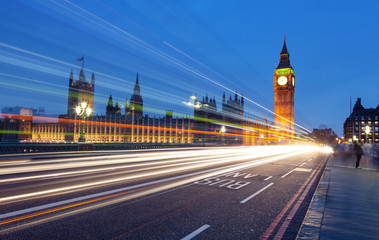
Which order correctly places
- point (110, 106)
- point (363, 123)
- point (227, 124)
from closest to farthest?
point (227, 124), point (110, 106), point (363, 123)

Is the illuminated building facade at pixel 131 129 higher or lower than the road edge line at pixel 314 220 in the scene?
higher

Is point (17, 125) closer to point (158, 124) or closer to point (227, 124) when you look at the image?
point (158, 124)

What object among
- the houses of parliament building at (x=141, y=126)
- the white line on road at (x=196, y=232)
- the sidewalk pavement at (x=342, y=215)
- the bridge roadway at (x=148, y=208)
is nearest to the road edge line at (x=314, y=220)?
the sidewalk pavement at (x=342, y=215)

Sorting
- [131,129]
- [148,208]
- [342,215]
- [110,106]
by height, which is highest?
[110,106]

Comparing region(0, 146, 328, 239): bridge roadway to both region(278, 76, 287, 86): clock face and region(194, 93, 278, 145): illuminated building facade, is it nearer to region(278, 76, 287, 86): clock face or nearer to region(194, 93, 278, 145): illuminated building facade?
region(194, 93, 278, 145): illuminated building facade

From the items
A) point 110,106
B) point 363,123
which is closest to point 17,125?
point 110,106

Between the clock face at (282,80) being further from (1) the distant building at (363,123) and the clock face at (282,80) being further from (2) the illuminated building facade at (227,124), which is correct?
(1) the distant building at (363,123)

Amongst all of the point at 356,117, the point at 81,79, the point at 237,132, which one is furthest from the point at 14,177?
the point at 356,117

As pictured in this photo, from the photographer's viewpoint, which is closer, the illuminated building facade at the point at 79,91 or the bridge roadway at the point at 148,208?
the bridge roadway at the point at 148,208

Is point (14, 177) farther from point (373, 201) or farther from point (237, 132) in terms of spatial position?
point (237, 132)

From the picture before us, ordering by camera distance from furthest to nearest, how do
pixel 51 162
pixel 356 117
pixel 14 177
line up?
pixel 356 117 → pixel 51 162 → pixel 14 177

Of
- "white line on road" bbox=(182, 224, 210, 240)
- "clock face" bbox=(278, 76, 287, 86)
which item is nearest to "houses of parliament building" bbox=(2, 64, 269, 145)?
"clock face" bbox=(278, 76, 287, 86)

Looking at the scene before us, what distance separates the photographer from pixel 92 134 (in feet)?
307

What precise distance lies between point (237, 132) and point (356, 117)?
292 feet
